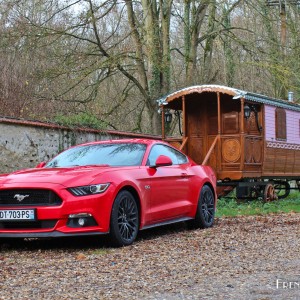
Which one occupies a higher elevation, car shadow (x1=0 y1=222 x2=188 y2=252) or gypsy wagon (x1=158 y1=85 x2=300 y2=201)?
gypsy wagon (x1=158 y1=85 x2=300 y2=201)

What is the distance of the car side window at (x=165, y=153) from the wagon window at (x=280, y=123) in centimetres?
888

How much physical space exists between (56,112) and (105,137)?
2279mm

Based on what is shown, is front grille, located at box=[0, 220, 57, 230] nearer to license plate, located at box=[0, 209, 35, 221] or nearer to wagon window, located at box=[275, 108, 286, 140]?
license plate, located at box=[0, 209, 35, 221]

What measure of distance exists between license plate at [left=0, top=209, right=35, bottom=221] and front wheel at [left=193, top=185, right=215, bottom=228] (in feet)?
10.8

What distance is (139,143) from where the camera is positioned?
33.0 feet

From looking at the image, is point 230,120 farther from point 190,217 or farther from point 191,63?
point 190,217

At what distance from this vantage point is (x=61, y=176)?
8422 millimetres

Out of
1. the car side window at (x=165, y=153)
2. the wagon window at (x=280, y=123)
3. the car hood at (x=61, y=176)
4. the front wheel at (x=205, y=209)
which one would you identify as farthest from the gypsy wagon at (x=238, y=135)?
the car hood at (x=61, y=176)

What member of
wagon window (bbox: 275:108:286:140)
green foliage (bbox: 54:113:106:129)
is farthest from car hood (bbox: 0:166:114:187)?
wagon window (bbox: 275:108:286:140)

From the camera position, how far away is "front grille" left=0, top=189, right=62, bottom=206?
27.0 feet

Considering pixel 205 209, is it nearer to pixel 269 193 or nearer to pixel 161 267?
pixel 161 267

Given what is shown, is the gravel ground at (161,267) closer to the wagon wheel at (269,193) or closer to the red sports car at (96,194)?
the red sports car at (96,194)

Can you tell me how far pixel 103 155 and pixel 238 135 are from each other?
8.58 m

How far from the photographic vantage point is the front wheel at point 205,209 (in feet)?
35.0
